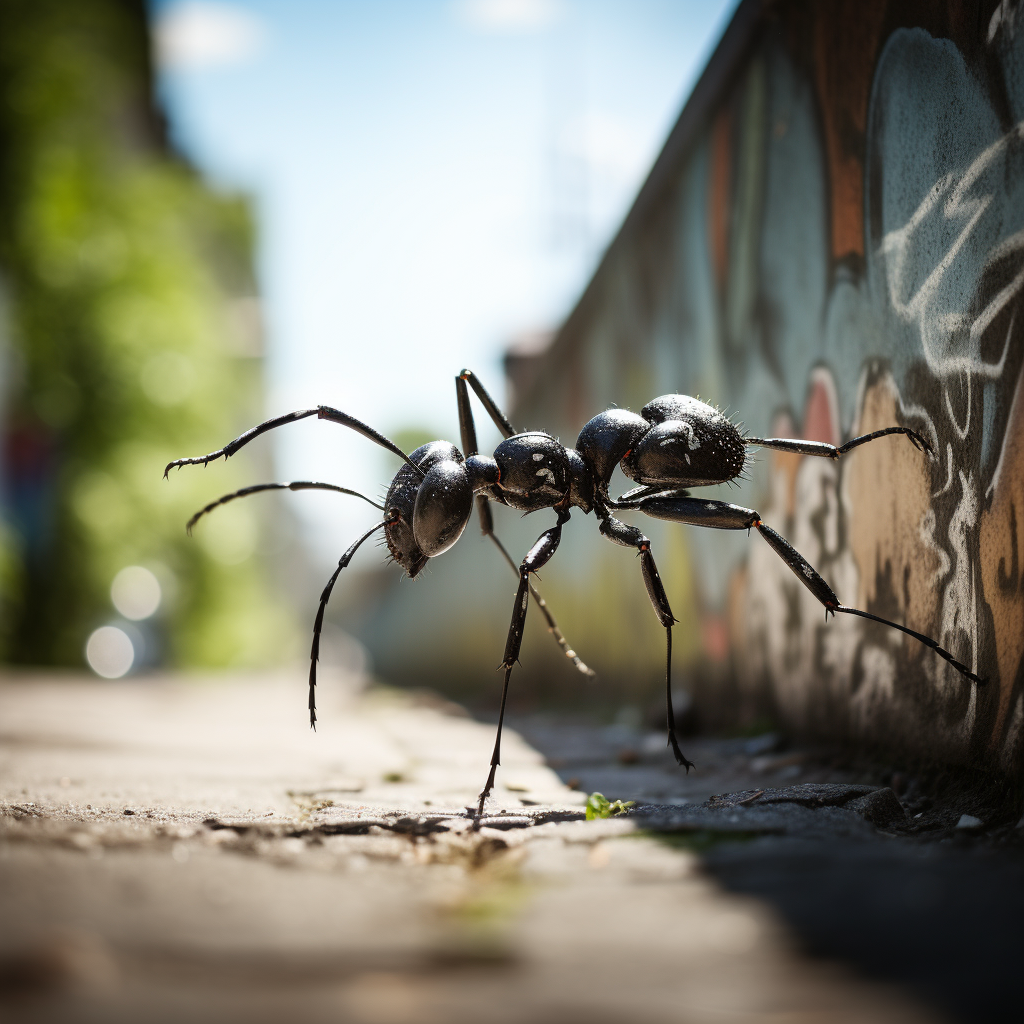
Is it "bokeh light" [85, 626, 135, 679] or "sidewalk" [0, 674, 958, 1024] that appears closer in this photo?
"sidewalk" [0, 674, 958, 1024]

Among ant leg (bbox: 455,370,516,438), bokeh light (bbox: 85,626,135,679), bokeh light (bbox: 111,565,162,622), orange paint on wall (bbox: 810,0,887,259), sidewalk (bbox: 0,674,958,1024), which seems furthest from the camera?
bokeh light (bbox: 111,565,162,622)

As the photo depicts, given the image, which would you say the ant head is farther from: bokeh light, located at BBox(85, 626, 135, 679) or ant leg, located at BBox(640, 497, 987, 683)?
bokeh light, located at BBox(85, 626, 135, 679)

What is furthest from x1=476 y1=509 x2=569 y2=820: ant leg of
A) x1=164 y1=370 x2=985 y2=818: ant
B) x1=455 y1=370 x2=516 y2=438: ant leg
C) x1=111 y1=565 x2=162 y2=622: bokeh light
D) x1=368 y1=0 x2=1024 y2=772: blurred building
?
x1=111 y1=565 x2=162 y2=622: bokeh light

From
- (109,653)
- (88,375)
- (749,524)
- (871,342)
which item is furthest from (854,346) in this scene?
(88,375)

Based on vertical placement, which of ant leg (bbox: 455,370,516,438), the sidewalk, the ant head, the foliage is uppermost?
ant leg (bbox: 455,370,516,438)

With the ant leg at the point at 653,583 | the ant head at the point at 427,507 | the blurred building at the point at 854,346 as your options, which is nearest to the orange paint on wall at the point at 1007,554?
the blurred building at the point at 854,346

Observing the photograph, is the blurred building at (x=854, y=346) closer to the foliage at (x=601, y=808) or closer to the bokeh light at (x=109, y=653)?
the foliage at (x=601, y=808)

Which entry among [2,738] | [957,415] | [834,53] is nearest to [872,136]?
[834,53]
